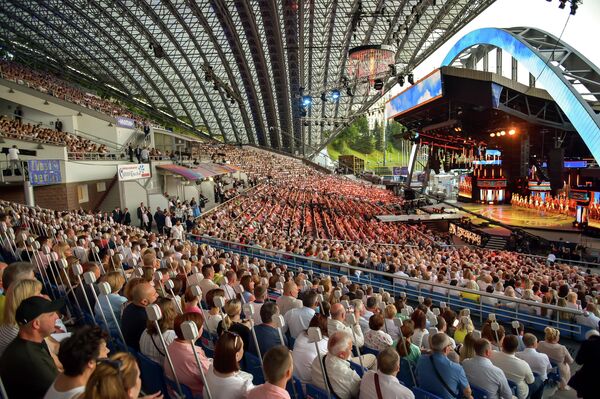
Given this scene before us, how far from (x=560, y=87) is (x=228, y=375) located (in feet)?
81.2

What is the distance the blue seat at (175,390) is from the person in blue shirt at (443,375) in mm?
2094

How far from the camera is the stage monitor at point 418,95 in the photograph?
2581 centimetres

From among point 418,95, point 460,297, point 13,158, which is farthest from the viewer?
point 418,95

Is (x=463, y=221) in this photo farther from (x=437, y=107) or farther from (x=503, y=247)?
(x=437, y=107)

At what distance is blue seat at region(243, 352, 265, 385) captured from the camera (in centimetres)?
390

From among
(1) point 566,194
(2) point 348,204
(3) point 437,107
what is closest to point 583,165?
(1) point 566,194

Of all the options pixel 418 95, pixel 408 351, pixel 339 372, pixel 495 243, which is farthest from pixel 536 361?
pixel 418 95

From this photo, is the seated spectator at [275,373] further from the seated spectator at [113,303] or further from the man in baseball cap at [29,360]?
the seated spectator at [113,303]

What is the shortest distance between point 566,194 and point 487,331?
110 ft

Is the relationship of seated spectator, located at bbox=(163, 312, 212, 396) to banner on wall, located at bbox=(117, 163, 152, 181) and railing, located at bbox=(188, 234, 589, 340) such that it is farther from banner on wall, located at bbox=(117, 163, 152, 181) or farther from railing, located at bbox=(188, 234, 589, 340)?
banner on wall, located at bbox=(117, 163, 152, 181)

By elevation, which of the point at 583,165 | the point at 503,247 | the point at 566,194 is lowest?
the point at 503,247

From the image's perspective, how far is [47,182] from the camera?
1653cm

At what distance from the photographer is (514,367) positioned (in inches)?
179

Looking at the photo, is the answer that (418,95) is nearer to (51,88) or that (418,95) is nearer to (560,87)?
(560,87)
